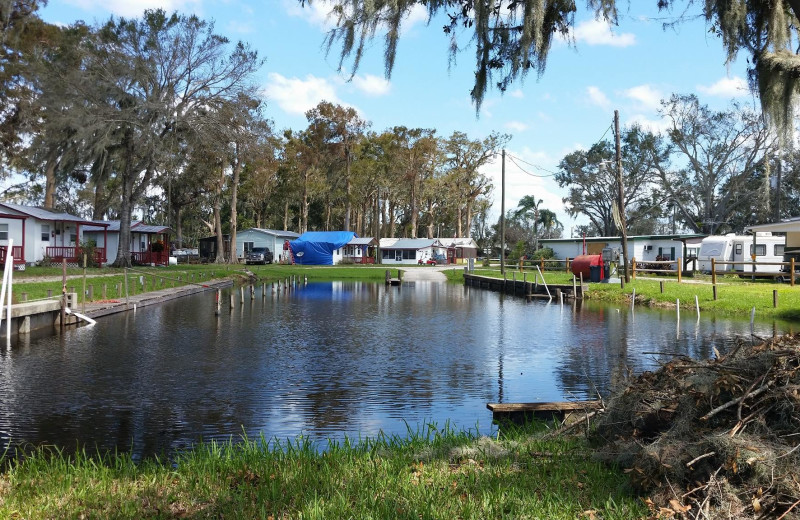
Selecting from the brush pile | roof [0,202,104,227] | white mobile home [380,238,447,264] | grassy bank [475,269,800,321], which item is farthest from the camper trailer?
white mobile home [380,238,447,264]

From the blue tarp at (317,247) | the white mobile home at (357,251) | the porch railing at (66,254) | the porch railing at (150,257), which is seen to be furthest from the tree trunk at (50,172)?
the white mobile home at (357,251)

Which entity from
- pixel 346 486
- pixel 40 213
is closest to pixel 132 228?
pixel 40 213

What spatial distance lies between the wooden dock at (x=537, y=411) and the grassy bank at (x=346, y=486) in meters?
1.42

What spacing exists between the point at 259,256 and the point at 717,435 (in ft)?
234

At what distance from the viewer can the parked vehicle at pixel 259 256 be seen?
74.0 metres

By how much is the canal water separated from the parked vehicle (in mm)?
45270

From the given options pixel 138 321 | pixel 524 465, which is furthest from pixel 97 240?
pixel 524 465

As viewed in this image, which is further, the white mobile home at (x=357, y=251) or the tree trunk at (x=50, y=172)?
the white mobile home at (x=357, y=251)

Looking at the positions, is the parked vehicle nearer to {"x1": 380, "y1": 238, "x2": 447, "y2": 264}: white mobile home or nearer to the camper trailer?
{"x1": 380, "y1": 238, "x2": 447, "y2": 264}: white mobile home

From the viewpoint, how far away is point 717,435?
554 centimetres

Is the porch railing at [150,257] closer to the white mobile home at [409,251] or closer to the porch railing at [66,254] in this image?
the porch railing at [66,254]

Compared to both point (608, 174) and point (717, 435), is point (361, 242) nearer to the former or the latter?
point (608, 174)

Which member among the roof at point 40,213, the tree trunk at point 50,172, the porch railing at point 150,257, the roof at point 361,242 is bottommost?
the porch railing at point 150,257

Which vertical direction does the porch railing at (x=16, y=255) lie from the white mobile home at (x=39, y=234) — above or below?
below
